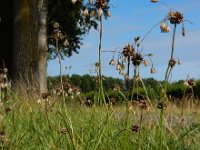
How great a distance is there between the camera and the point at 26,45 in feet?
54.2

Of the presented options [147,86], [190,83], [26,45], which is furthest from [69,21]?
[190,83]

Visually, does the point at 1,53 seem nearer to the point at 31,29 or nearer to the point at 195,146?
the point at 31,29

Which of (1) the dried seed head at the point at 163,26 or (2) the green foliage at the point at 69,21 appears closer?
(1) the dried seed head at the point at 163,26

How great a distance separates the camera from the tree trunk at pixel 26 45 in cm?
1631

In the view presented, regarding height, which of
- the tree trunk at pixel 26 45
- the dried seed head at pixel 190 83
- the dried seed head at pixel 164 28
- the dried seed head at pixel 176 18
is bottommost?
the dried seed head at pixel 190 83

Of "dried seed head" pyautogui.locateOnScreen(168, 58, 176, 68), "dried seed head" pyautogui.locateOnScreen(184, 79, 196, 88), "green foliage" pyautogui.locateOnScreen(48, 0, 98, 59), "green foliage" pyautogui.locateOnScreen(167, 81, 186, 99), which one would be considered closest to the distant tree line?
"green foliage" pyautogui.locateOnScreen(167, 81, 186, 99)

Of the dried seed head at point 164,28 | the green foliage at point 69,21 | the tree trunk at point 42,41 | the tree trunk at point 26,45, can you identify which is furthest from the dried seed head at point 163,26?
the green foliage at point 69,21

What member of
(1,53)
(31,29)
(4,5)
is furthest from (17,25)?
(1,53)

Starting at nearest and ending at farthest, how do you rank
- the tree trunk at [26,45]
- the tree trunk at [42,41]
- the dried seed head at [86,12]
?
the dried seed head at [86,12]
the tree trunk at [26,45]
the tree trunk at [42,41]

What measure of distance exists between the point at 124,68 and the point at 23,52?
1371 cm

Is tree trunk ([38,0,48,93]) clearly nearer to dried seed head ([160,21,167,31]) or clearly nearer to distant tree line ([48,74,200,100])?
distant tree line ([48,74,200,100])

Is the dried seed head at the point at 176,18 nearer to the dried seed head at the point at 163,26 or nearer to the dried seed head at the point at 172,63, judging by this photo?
the dried seed head at the point at 163,26

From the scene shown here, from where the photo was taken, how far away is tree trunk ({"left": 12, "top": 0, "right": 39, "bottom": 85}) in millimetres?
16312

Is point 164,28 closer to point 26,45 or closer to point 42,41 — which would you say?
point 26,45
